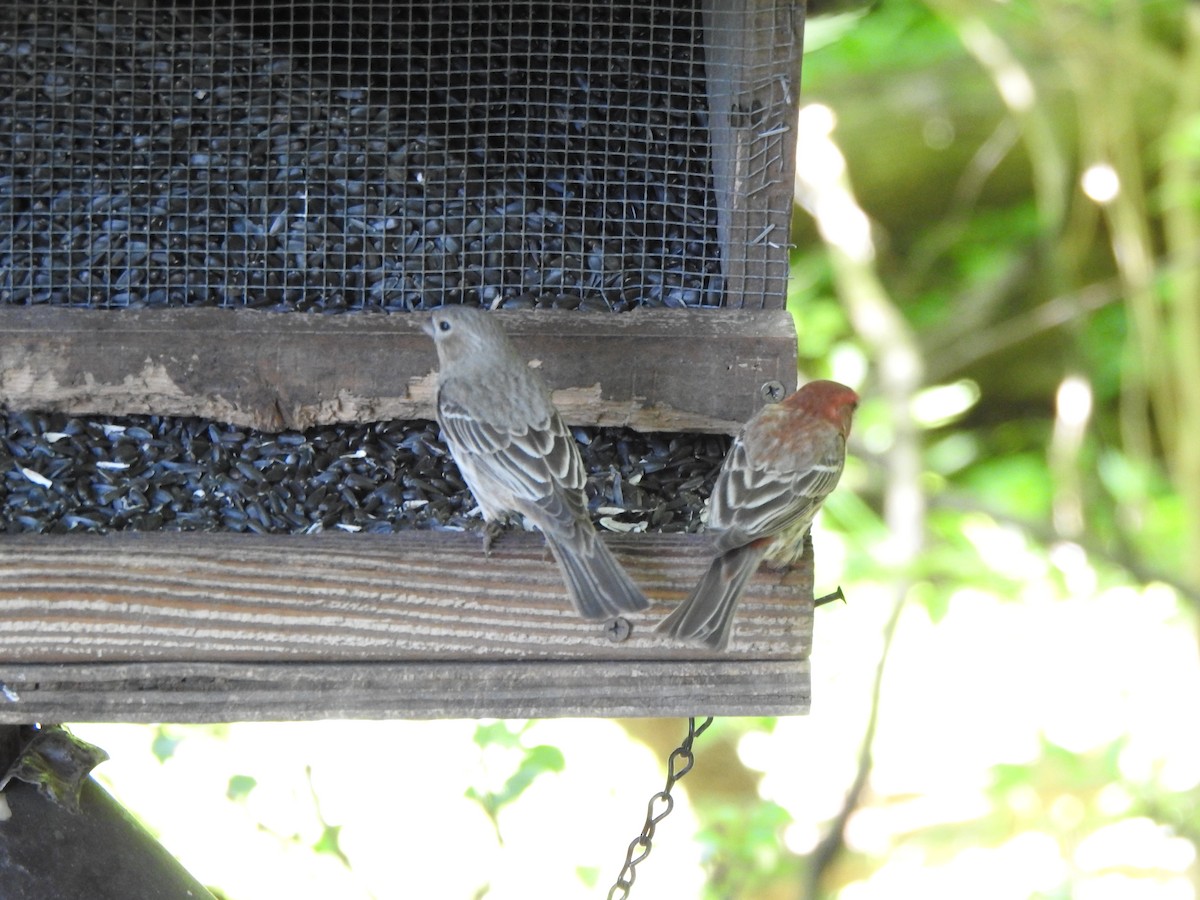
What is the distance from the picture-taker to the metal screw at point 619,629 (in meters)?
2.59

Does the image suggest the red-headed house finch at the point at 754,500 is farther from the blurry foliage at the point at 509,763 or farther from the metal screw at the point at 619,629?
the blurry foliage at the point at 509,763

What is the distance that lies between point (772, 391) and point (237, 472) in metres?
1.14

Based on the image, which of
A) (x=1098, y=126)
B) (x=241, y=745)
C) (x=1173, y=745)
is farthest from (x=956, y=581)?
(x=241, y=745)

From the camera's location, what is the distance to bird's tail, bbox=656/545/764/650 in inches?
96.8

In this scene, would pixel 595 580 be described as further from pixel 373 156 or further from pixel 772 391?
pixel 373 156

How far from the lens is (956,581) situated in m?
6.21

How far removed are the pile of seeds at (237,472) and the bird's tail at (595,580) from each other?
0.38m

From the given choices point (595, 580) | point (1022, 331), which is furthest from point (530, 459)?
point (1022, 331)

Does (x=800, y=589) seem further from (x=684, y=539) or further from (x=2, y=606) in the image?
(x=2, y=606)

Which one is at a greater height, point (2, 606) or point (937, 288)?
point (937, 288)

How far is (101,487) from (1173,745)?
508 centimetres

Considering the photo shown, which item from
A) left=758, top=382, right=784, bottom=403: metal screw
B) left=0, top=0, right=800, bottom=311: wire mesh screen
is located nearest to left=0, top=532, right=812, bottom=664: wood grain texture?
left=758, top=382, right=784, bottom=403: metal screw

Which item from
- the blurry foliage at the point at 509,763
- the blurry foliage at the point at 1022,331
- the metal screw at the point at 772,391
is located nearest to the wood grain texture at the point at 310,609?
the metal screw at the point at 772,391

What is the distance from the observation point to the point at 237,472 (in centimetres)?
286
